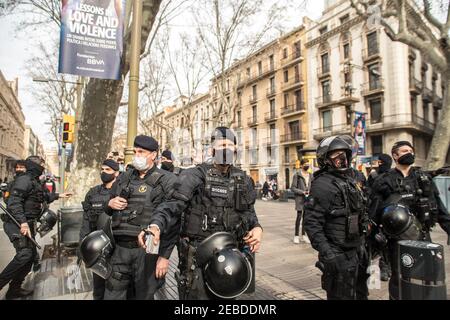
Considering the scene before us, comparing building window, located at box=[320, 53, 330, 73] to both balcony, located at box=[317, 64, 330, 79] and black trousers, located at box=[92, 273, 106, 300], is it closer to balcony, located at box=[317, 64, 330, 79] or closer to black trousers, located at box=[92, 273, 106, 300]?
balcony, located at box=[317, 64, 330, 79]

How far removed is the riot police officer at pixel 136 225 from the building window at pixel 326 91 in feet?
104

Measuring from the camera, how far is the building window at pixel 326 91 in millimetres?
32006

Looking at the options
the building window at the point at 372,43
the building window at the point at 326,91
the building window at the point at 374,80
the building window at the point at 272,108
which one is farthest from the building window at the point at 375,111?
the building window at the point at 272,108

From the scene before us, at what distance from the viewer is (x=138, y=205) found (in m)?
2.88

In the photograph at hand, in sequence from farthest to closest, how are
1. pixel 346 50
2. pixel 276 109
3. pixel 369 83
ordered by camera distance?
pixel 276 109, pixel 346 50, pixel 369 83

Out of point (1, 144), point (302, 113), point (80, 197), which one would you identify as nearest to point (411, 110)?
point (302, 113)

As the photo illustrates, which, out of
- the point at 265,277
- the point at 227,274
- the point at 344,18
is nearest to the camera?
the point at 227,274

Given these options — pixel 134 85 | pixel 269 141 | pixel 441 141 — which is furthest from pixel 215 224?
pixel 269 141

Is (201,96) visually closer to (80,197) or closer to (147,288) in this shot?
(80,197)

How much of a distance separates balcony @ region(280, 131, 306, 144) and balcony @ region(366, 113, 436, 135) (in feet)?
25.8

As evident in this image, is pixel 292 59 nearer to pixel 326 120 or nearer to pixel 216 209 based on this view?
pixel 326 120

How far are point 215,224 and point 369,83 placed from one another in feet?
97.5

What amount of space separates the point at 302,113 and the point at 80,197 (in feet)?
102

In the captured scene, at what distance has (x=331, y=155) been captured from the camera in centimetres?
299
